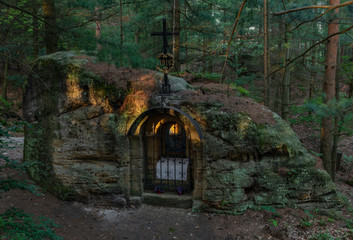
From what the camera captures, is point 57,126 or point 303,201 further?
point 57,126

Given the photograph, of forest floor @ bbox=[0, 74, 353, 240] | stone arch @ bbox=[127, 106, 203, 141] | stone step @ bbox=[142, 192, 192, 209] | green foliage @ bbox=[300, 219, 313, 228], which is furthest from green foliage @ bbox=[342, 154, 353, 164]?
stone arch @ bbox=[127, 106, 203, 141]

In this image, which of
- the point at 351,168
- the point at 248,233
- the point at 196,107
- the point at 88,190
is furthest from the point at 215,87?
the point at 351,168

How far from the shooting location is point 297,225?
5.91 metres

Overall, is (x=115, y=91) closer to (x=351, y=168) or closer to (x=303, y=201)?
(x=303, y=201)

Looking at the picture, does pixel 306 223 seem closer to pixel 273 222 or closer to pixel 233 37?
Result: pixel 273 222

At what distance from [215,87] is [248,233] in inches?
182

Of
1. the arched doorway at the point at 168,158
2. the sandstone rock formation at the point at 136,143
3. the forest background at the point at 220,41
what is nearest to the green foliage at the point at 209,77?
the forest background at the point at 220,41

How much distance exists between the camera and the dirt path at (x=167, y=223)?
5809 mm

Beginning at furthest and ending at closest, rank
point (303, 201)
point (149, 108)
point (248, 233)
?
point (149, 108) → point (303, 201) → point (248, 233)

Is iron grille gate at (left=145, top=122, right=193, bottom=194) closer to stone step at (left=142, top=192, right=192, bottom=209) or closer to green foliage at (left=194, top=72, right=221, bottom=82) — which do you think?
stone step at (left=142, top=192, right=192, bottom=209)

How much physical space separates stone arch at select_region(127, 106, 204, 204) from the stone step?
21cm

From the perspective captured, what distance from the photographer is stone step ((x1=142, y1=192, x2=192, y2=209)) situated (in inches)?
277

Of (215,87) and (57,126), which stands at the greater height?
(215,87)

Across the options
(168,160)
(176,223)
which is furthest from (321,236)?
(168,160)
